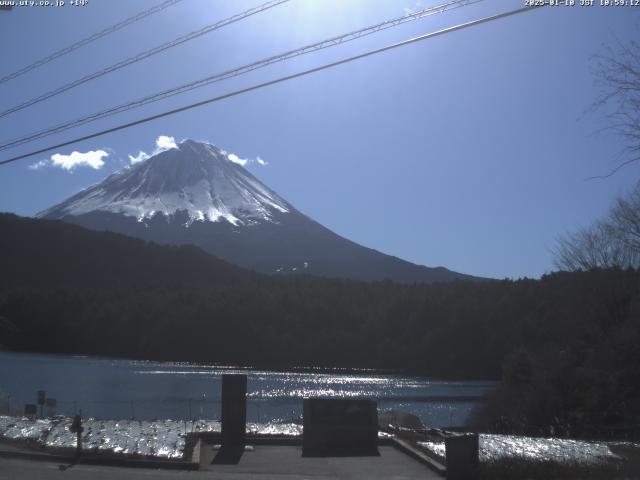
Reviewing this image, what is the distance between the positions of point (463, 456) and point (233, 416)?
17.5ft

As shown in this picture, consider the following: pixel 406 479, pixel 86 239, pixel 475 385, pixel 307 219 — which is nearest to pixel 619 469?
pixel 406 479

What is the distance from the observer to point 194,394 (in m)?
47.5

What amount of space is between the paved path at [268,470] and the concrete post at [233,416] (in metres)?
0.56

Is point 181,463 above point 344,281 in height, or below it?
below

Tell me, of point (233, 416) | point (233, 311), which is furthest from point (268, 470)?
point (233, 311)

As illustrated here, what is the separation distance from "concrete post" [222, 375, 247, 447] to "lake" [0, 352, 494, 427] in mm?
12645

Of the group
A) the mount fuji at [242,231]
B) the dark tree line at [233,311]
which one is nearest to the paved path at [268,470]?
the dark tree line at [233,311]

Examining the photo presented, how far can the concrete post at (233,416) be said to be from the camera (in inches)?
650

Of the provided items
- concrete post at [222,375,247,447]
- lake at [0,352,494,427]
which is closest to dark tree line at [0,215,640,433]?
lake at [0,352,494,427]

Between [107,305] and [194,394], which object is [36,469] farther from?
[107,305]

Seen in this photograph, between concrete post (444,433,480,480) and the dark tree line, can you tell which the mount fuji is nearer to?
the dark tree line

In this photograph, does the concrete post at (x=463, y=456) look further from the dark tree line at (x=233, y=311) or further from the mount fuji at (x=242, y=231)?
the mount fuji at (x=242, y=231)

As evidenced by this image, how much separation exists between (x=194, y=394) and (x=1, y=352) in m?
48.5

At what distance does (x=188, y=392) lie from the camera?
159ft
